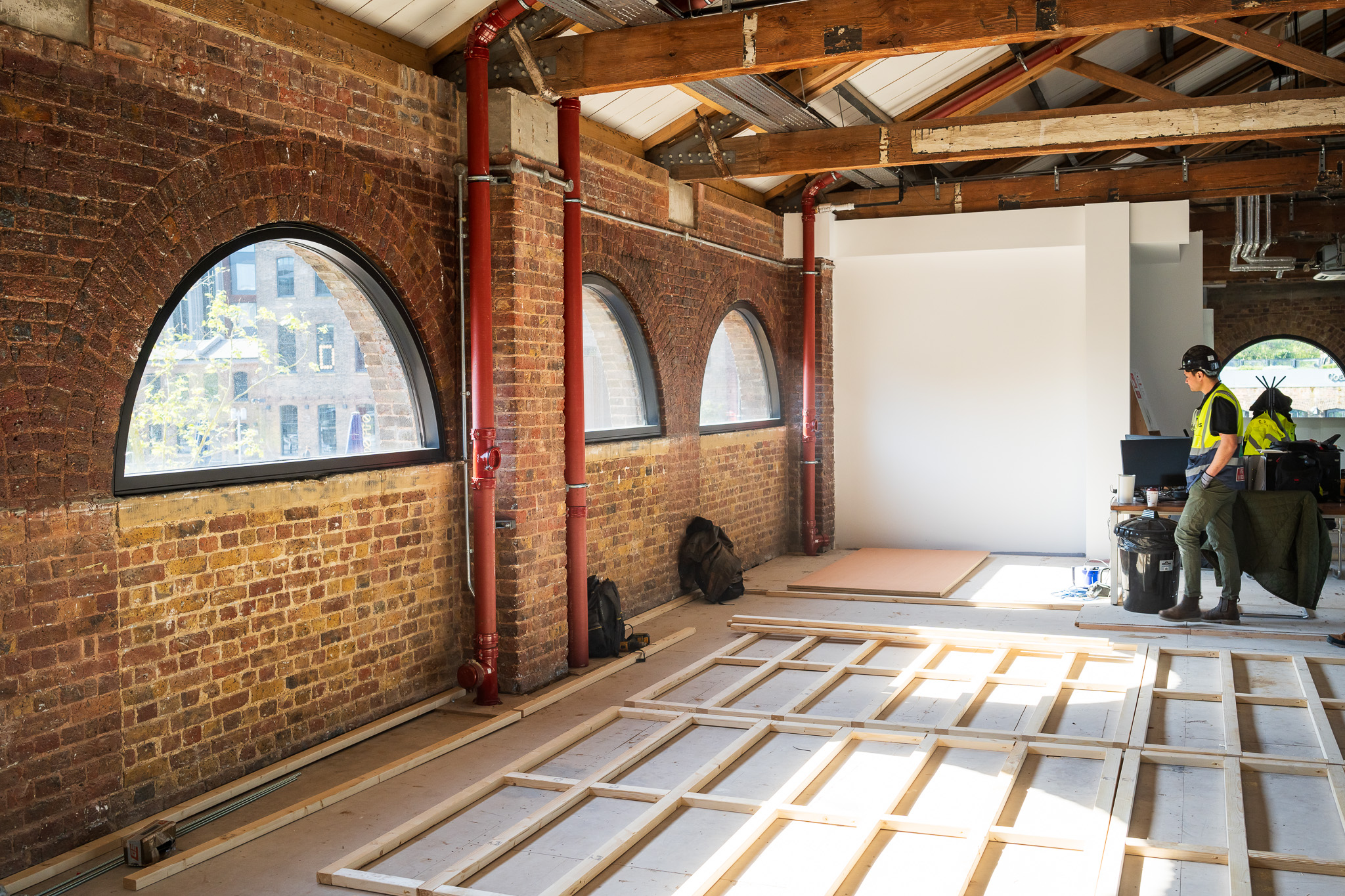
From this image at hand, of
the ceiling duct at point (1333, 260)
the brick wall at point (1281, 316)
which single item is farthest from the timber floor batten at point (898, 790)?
the brick wall at point (1281, 316)

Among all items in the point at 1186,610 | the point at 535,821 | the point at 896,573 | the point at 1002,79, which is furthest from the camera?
the point at 896,573

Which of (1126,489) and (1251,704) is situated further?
(1126,489)

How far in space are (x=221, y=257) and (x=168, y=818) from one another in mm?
2251

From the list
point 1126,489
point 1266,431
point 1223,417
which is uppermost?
point 1223,417

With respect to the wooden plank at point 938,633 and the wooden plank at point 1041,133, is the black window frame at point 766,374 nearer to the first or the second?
the wooden plank at point 1041,133

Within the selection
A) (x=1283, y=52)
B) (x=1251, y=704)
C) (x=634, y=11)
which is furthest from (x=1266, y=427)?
(x=634, y=11)

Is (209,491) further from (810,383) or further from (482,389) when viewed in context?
(810,383)

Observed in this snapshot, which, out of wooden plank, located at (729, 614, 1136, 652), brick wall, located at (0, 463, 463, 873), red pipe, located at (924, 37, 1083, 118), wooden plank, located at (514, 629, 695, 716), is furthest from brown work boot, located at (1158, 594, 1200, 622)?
brick wall, located at (0, 463, 463, 873)

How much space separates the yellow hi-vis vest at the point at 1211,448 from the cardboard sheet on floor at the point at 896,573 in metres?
2.18

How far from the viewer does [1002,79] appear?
929cm

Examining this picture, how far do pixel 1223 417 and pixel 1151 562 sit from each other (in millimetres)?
1245

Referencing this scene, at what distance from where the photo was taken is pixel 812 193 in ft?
35.1

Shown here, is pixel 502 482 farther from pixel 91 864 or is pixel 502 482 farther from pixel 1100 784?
pixel 1100 784

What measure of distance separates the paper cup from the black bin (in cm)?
16
